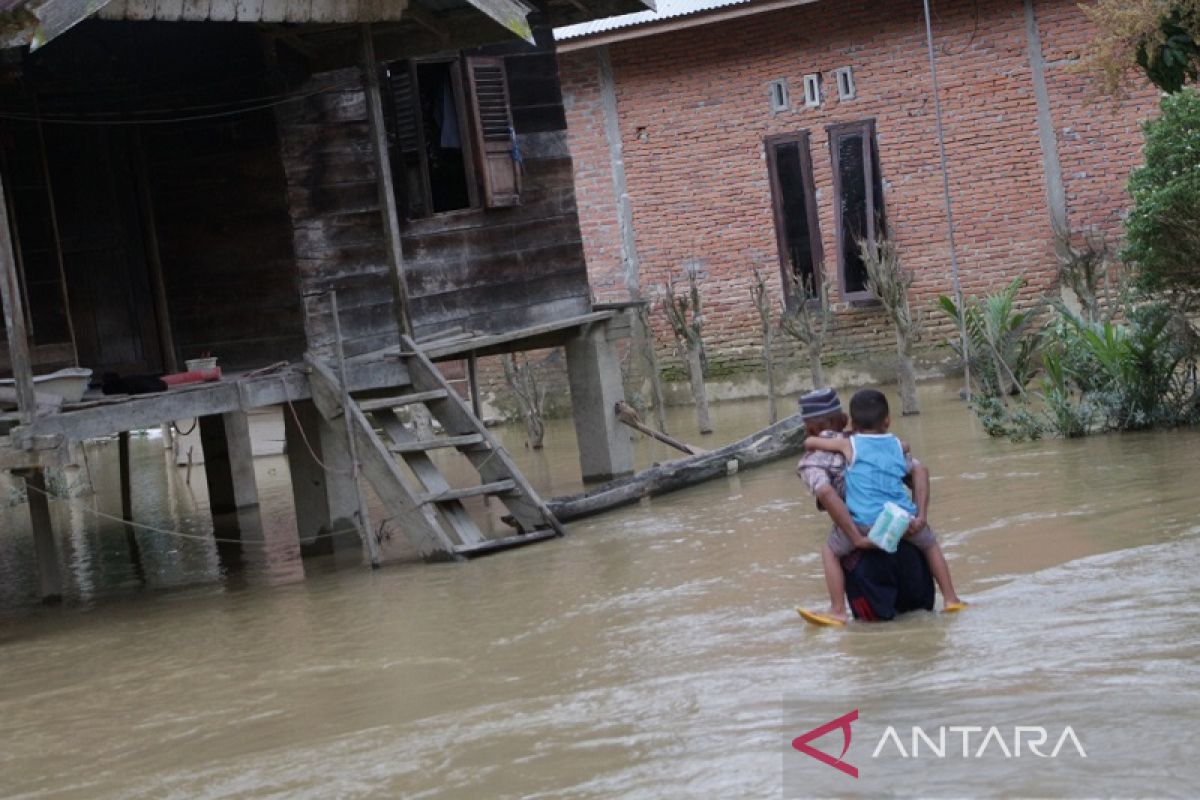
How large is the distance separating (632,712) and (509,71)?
9399mm

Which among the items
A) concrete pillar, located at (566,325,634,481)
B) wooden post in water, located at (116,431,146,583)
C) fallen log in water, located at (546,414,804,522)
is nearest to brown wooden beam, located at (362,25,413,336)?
fallen log in water, located at (546,414,804,522)

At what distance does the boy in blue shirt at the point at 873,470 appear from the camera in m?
7.51

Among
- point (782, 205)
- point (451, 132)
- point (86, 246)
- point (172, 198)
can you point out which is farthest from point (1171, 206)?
point (86, 246)

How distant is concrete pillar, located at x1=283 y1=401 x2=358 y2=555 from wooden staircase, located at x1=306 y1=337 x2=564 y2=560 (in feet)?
2.24

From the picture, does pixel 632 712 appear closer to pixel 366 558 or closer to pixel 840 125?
pixel 366 558

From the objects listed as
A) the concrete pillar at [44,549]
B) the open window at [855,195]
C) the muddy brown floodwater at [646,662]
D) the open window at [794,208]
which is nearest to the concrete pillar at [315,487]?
the muddy brown floodwater at [646,662]

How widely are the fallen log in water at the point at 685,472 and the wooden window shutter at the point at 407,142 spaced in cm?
294

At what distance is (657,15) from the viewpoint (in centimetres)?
2147

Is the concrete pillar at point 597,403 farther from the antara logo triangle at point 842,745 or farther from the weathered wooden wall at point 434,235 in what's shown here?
the antara logo triangle at point 842,745

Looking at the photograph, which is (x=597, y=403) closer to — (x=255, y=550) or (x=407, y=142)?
(x=407, y=142)

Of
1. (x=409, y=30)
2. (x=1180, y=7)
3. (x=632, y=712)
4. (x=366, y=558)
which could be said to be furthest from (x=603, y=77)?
(x=632, y=712)

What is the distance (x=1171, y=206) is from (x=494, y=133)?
5980 mm

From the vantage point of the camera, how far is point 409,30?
43.2ft

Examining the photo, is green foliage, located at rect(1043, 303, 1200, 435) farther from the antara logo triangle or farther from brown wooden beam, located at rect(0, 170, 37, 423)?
the antara logo triangle
